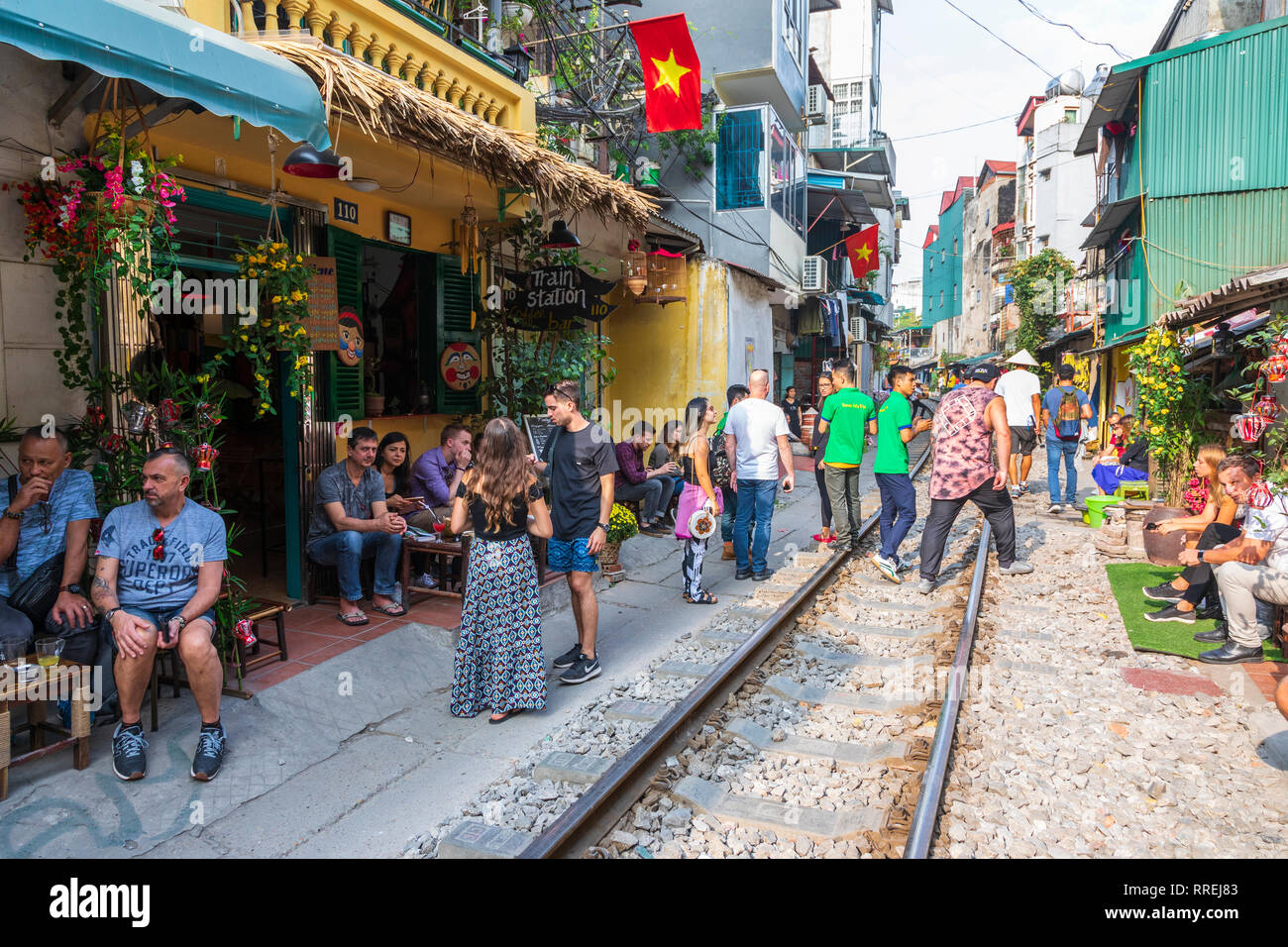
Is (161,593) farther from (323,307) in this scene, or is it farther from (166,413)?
(323,307)

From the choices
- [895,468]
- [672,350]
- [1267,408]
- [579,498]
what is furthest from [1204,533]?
[672,350]

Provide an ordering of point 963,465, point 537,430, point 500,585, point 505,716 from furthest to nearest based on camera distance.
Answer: point 537,430 < point 963,465 < point 505,716 < point 500,585

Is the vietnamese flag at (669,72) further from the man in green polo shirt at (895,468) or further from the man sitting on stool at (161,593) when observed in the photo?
the man sitting on stool at (161,593)

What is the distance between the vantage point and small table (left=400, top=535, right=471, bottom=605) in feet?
20.5

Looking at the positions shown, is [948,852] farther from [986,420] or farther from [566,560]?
→ [986,420]

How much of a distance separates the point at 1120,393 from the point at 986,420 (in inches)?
561

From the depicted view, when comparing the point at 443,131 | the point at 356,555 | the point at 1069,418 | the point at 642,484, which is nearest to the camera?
the point at 443,131

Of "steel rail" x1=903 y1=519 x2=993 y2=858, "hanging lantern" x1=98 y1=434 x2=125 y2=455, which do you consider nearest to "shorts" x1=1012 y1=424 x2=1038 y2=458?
"steel rail" x1=903 y1=519 x2=993 y2=858

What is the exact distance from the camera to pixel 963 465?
24.4 feet

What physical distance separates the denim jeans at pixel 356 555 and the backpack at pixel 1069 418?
30.7 feet

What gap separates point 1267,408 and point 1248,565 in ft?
4.28

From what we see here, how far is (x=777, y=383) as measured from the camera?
74.8 feet

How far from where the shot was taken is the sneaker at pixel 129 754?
384 cm
